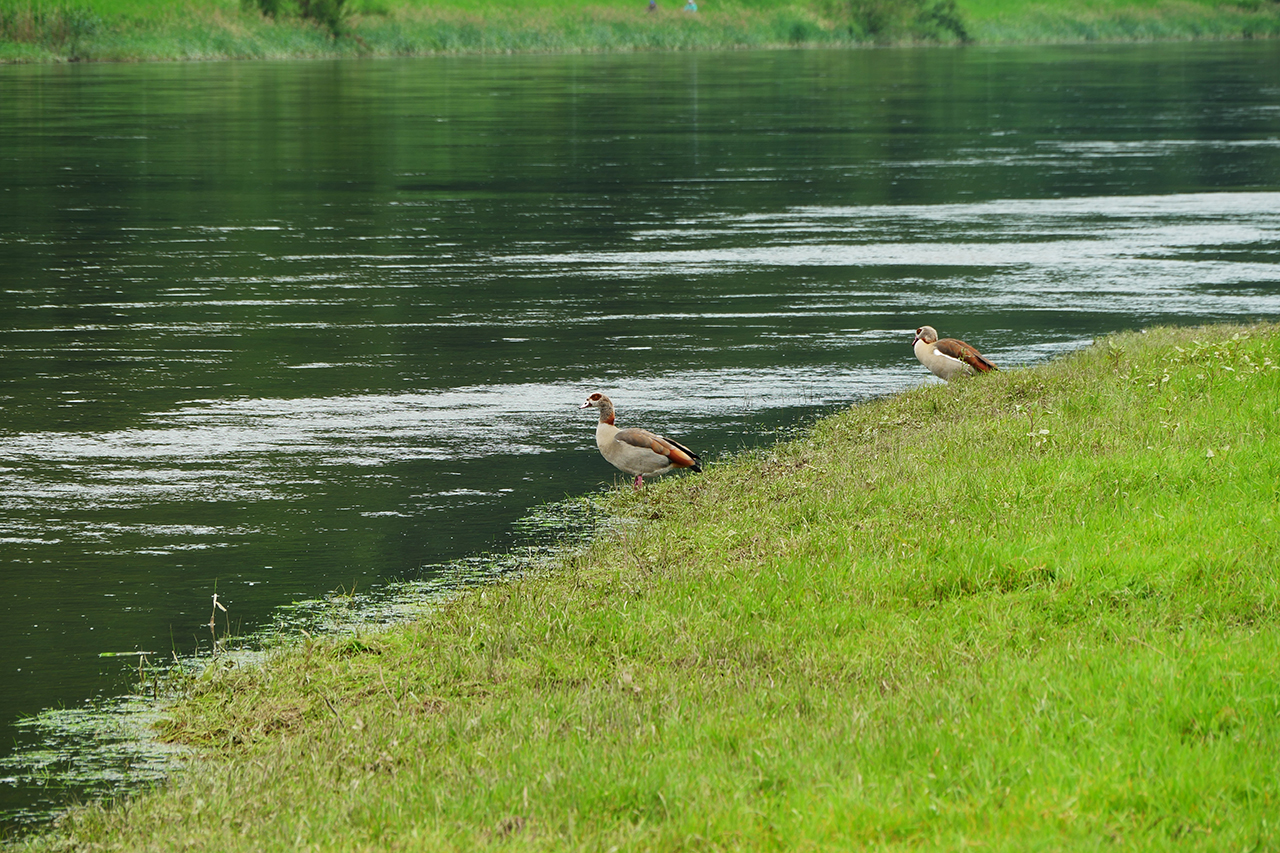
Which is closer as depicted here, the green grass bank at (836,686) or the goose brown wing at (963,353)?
the green grass bank at (836,686)

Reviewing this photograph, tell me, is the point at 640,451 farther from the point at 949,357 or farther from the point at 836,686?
the point at 836,686

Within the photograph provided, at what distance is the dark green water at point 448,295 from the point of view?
489 inches

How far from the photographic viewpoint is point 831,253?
94.1ft

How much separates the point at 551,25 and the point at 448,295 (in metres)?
86.7

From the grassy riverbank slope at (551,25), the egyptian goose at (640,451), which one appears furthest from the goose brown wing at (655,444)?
the grassy riverbank slope at (551,25)

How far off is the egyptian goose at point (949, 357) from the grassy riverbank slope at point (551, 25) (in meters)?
74.8

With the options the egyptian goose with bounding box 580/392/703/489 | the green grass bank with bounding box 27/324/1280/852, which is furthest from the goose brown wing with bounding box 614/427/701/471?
the green grass bank with bounding box 27/324/1280/852

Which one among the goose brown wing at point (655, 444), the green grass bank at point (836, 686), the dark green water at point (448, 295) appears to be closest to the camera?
the green grass bank at point (836, 686)

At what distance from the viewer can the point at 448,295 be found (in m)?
24.2

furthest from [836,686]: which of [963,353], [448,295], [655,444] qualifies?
[448,295]

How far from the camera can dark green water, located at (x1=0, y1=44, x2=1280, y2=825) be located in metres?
12.4

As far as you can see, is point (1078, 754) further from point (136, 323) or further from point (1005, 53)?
point (1005, 53)

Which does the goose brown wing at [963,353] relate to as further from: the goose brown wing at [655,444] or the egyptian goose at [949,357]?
the goose brown wing at [655,444]

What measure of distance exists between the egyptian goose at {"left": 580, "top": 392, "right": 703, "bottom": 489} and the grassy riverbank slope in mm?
76434
